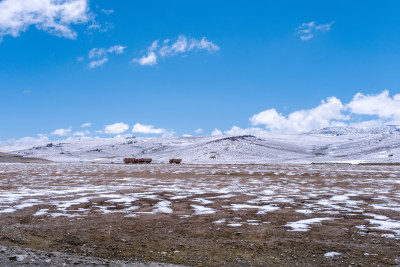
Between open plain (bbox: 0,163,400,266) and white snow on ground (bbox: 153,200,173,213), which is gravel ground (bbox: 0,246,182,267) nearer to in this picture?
open plain (bbox: 0,163,400,266)

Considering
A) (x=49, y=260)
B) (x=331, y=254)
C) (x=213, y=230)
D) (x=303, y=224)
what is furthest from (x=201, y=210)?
(x=49, y=260)

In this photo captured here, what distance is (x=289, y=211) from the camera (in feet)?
37.3

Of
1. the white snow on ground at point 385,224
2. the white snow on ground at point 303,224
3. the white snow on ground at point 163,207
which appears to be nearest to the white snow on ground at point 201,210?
the white snow on ground at point 163,207

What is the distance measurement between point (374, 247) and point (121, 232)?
→ 5919 mm

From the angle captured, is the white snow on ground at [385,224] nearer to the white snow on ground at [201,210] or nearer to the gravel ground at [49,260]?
the white snow on ground at [201,210]

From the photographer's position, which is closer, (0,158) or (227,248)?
(227,248)

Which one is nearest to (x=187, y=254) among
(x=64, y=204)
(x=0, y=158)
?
(x=64, y=204)

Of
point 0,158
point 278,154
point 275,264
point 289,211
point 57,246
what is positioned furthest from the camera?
point 278,154

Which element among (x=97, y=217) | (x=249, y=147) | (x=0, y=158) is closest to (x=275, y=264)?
(x=97, y=217)

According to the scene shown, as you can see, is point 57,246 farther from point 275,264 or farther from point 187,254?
point 275,264

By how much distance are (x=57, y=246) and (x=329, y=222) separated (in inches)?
283

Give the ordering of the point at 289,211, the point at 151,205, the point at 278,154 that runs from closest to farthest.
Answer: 1. the point at 289,211
2. the point at 151,205
3. the point at 278,154

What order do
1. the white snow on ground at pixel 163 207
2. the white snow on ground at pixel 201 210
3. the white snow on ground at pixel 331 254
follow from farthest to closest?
the white snow on ground at pixel 163 207, the white snow on ground at pixel 201 210, the white snow on ground at pixel 331 254

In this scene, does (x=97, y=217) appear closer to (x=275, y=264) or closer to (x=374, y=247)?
(x=275, y=264)
